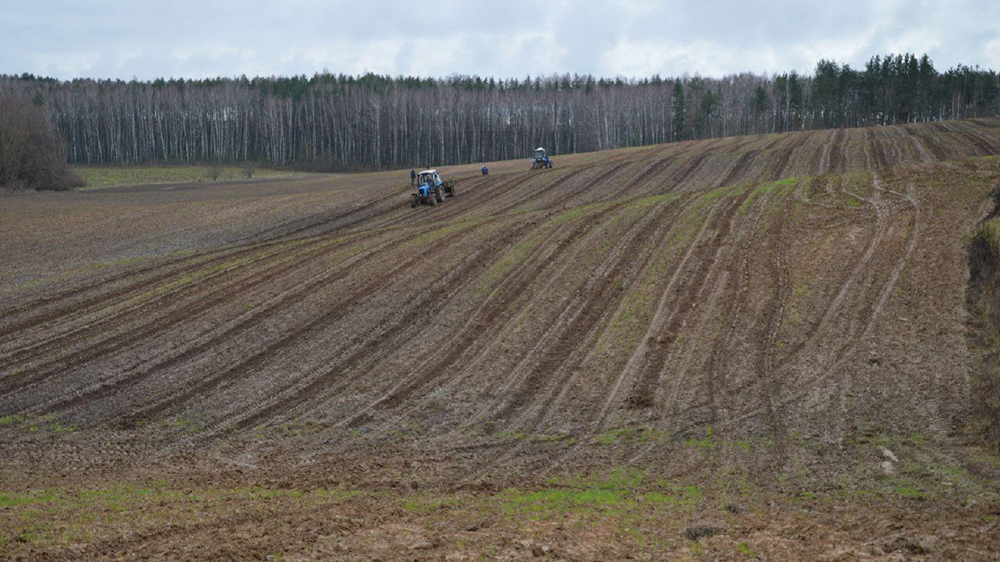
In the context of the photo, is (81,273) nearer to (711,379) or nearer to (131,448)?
(131,448)

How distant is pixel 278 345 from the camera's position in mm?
19672

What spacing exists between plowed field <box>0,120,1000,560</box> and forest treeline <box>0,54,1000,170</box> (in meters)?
83.5

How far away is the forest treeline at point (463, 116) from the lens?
112500 millimetres

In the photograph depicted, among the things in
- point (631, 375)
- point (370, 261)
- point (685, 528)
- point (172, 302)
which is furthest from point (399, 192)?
point (685, 528)

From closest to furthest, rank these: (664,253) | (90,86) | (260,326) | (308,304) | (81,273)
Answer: (260,326) → (308,304) → (664,253) → (81,273) → (90,86)

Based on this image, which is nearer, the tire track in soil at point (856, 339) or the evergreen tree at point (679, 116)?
the tire track in soil at point (856, 339)

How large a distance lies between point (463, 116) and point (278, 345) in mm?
100360

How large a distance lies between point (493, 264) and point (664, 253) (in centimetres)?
546

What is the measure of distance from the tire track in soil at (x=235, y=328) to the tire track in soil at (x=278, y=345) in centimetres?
99

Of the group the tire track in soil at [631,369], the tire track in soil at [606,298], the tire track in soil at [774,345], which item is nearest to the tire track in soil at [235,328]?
the tire track in soil at [606,298]

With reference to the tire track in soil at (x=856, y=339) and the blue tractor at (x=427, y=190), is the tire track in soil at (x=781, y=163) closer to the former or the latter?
the tire track in soil at (x=856, y=339)

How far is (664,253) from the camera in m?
25.1

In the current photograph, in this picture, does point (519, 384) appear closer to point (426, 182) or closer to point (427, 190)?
point (427, 190)

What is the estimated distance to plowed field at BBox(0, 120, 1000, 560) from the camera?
30.5 ft
